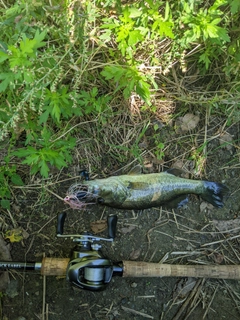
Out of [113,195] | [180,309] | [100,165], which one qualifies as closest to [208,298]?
[180,309]

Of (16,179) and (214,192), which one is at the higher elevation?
(16,179)

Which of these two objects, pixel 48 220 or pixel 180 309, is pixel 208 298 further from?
pixel 48 220

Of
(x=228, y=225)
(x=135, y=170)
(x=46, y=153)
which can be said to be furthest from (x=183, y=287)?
(x=46, y=153)

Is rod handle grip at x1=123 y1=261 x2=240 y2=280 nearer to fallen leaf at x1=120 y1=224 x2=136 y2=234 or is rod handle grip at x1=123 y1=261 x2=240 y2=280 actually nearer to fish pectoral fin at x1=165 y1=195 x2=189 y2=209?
fallen leaf at x1=120 y1=224 x2=136 y2=234

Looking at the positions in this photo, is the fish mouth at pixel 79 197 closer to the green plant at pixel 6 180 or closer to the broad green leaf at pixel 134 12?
the green plant at pixel 6 180

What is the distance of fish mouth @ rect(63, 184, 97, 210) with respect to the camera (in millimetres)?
2611

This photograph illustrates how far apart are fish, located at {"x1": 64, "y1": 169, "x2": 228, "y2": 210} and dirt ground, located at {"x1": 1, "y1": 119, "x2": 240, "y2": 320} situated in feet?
0.45

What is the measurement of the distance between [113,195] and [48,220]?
0.58 m

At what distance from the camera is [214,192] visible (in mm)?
2834

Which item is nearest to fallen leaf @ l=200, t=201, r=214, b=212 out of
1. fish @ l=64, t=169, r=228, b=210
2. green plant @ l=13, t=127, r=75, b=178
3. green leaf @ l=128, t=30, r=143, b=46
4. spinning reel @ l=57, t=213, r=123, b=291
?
fish @ l=64, t=169, r=228, b=210

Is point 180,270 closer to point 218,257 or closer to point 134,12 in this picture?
point 218,257

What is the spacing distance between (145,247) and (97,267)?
0.67 m

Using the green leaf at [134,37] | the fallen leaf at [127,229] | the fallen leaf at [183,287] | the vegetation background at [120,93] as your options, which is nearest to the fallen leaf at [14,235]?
the vegetation background at [120,93]

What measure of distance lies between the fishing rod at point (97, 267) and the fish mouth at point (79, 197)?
0.19 metres
